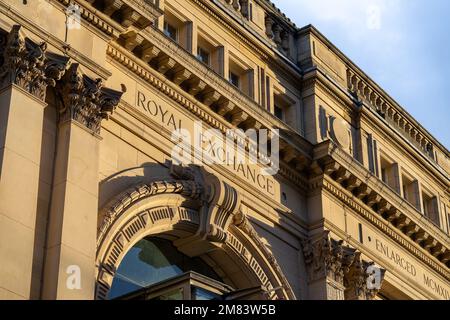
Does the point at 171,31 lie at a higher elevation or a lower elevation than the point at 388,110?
lower

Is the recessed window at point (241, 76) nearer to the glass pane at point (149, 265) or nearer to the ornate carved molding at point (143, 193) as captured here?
the ornate carved molding at point (143, 193)

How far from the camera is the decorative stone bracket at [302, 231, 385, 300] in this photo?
34469mm

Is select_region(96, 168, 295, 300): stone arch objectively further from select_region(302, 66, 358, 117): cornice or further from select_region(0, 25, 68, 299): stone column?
select_region(302, 66, 358, 117): cornice

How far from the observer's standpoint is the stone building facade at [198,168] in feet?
84.8

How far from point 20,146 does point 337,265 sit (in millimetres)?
12788

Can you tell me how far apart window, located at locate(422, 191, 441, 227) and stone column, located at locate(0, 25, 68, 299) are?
19988 mm

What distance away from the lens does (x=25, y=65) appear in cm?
2623

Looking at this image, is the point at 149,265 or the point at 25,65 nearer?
the point at 25,65

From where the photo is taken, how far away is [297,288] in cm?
3397

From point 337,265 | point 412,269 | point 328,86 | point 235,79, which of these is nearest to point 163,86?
point 235,79

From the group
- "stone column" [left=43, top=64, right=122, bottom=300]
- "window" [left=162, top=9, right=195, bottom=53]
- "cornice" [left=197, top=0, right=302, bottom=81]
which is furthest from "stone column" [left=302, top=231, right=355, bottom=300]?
"stone column" [left=43, top=64, right=122, bottom=300]

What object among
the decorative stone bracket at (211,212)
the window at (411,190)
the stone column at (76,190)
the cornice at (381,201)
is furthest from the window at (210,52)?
the window at (411,190)

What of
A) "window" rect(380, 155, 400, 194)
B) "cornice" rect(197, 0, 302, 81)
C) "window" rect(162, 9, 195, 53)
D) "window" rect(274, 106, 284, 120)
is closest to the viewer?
"window" rect(162, 9, 195, 53)

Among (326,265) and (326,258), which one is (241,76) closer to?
(326,258)
